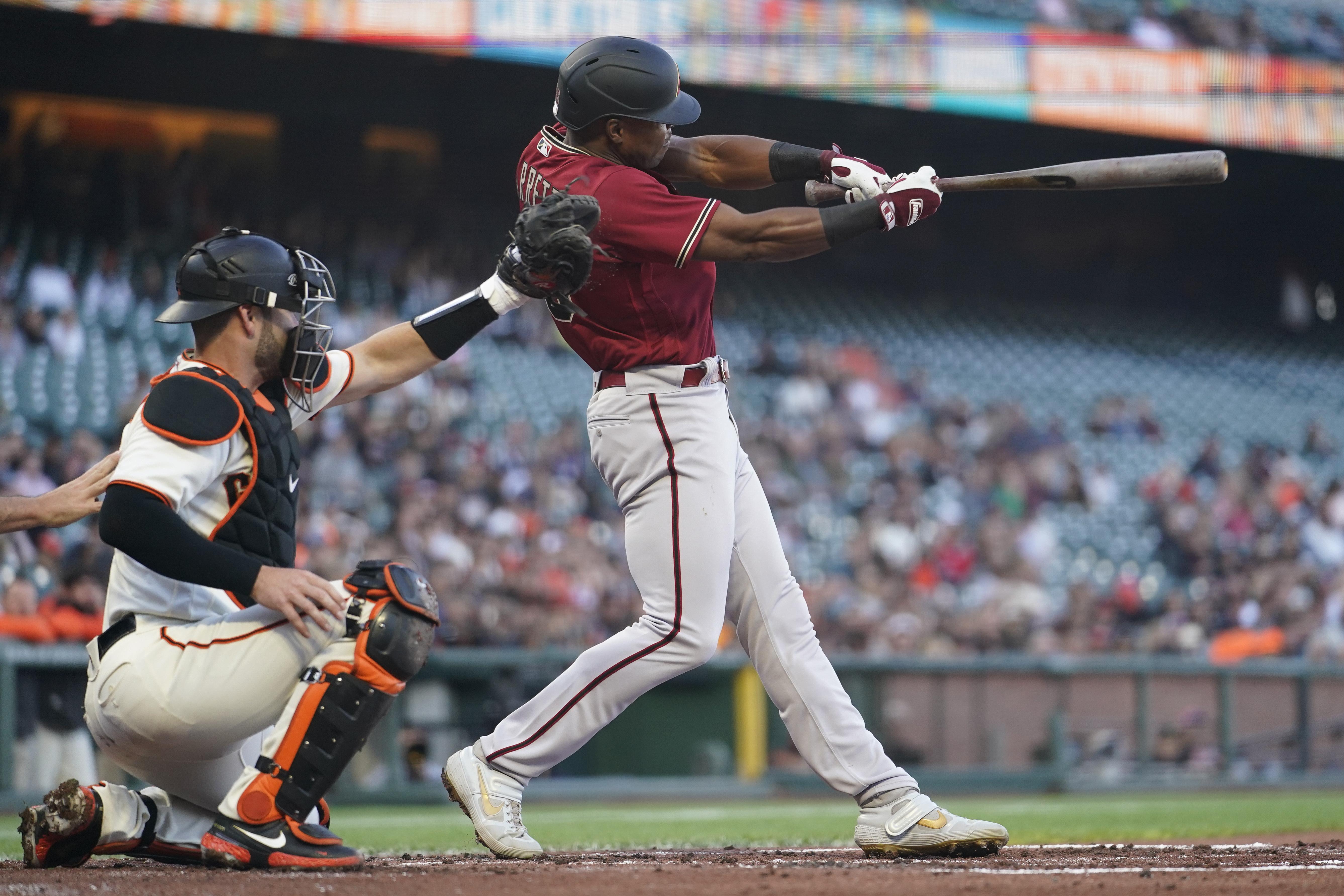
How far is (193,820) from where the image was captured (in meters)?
3.31

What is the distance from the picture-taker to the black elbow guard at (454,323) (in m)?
3.37

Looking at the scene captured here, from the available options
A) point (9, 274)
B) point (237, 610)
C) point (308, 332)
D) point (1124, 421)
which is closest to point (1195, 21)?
point (1124, 421)

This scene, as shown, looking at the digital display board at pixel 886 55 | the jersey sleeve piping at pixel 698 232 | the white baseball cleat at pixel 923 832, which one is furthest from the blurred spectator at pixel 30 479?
the white baseball cleat at pixel 923 832

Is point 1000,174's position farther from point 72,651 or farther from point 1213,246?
point 1213,246

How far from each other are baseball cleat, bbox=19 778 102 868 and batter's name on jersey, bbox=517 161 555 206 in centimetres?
164

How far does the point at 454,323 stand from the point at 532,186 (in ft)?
1.32

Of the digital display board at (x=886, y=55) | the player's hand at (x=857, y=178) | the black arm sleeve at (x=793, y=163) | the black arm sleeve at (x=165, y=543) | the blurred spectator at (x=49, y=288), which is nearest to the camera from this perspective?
the black arm sleeve at (x=165, y=543)

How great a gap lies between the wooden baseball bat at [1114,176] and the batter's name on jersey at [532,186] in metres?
0.70

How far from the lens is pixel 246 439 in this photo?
117 inches

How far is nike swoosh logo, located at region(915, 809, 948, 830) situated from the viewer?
324 centimetres

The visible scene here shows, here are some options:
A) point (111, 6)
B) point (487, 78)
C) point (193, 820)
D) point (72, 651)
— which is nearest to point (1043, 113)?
point (487, 78)

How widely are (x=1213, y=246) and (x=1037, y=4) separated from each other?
511 cm

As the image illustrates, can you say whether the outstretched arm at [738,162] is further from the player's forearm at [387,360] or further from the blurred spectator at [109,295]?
the blurred spectator at [109,295]

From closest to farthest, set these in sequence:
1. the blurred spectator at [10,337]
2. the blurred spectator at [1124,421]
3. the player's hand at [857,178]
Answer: the player's hand at [857,178] → the blurred spectator at [10,337] → the blurred spectator at [1124,421]
